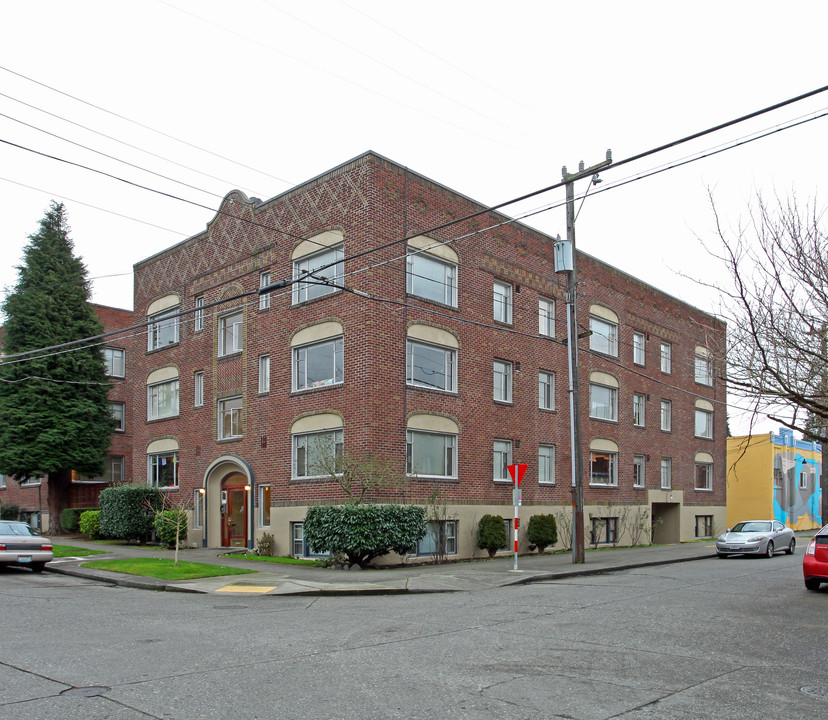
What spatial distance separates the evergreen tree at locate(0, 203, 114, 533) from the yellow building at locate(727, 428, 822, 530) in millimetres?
32882

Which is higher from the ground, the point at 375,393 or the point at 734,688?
the point at 375,393

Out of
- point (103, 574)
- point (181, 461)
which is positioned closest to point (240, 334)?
point (181, 461)

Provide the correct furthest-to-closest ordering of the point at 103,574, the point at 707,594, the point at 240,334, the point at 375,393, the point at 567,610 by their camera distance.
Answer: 1. the point at 240,334
2. the point at 375,393
3. the point at 103,574
4. the point at 707,594
5. the point at 567,610

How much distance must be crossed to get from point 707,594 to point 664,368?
22168mm

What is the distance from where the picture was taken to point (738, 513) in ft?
157

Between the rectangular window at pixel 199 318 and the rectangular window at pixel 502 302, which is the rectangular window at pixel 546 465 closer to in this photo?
the rectangular window at pixel 502 302

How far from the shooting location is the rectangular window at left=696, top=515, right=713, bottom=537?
128 feet

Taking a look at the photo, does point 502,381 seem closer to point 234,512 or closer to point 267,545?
point 267,545

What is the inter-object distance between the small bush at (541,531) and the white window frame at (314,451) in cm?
784

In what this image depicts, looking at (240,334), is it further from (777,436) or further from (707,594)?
(777,436)

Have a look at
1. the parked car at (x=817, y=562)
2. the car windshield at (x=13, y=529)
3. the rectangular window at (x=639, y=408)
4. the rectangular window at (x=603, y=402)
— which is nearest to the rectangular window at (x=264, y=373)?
the car windshield at (x=13, y=529)

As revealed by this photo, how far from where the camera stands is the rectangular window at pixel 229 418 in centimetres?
2697

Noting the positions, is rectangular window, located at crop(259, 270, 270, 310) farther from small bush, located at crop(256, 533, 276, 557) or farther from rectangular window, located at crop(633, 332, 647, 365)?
rectangular window, located at crop(633, 332, 647, 365)

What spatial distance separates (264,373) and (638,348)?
55.9ft
